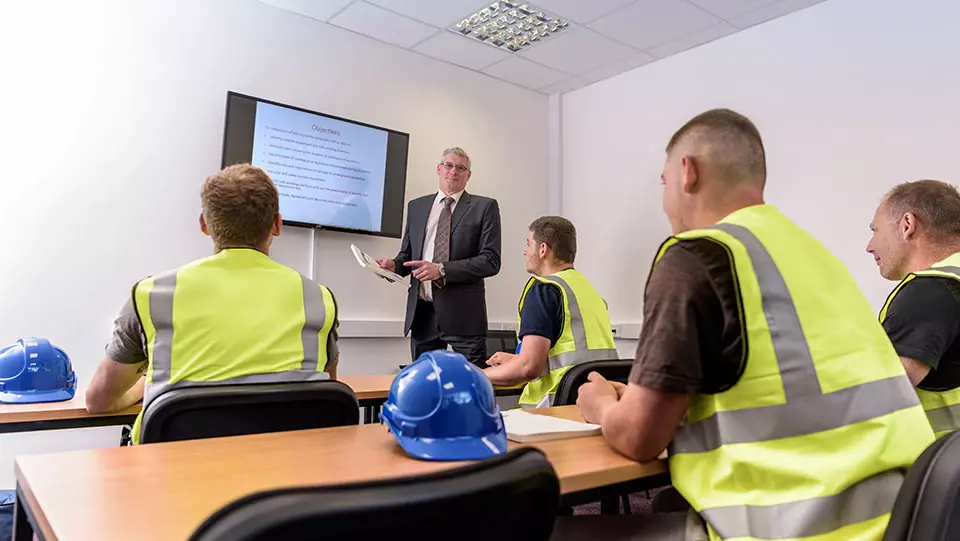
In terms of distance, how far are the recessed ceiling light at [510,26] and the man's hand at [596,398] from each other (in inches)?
132

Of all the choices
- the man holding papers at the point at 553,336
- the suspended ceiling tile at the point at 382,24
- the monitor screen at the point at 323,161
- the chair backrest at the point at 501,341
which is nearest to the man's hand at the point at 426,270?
the monitor screen at the point at 323,161

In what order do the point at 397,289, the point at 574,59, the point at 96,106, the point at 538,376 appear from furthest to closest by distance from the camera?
1. the point at 574,59
2. the point at 397,289
3. the point at 96,106
4. the point at 538,376

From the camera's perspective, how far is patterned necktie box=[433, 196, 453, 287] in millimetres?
3994

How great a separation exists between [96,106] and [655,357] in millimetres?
3636

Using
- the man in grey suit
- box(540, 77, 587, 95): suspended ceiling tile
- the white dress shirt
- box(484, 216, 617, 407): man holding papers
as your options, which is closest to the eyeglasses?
the man in grey suit

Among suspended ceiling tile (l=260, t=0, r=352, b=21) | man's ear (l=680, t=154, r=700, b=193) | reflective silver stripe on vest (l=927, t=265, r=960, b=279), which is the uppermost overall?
suspended ceiling tile (l=260, t=0, r=352, b=21)

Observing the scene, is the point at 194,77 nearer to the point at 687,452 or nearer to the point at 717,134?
the point at 717,134

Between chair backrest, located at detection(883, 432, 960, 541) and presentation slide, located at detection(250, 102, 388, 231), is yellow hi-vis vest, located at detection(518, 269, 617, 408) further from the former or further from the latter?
presentation slide, located at detection(250, 102, 388, 231)

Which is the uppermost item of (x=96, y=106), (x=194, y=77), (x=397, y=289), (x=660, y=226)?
(x=194, y=77)

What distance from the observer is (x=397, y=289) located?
4.66 m

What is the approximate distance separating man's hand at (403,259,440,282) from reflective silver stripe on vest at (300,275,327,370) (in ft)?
6.14

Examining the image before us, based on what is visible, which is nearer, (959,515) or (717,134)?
(959,515)

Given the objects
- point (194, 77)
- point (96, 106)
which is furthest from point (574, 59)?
point (96, 106)

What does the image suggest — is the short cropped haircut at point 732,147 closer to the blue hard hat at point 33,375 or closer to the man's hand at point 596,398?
the man's hand at point 596,398
